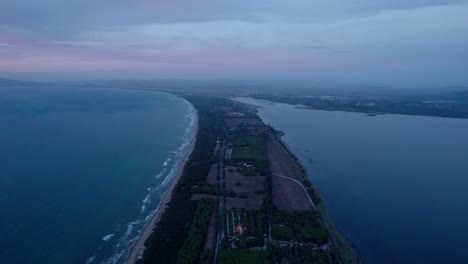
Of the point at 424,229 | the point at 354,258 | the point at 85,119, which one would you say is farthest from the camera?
the point at 85,119

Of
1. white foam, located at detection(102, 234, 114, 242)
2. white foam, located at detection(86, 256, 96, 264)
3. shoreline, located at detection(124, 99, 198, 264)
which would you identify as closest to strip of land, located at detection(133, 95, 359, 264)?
shoreline, located at detection(124, 99, 198, 264)

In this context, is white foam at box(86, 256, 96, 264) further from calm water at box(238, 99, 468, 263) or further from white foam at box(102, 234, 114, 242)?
calm water at box(238, 99, 468, 263)

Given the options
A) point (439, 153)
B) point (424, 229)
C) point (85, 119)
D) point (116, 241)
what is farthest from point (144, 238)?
point (85, 119)

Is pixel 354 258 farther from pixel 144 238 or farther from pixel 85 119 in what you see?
pixel 85 119

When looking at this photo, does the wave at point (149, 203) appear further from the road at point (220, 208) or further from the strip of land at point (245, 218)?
the road at point (220, 208)

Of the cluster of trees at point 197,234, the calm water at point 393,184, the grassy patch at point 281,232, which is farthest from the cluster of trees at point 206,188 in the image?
the calm water at point 393,184

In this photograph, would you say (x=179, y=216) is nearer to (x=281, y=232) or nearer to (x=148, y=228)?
(x=148, y=228)

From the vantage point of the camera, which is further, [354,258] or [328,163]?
[328,163]
